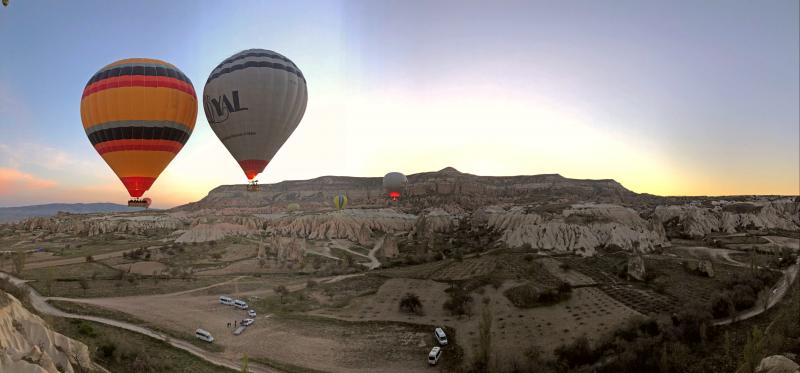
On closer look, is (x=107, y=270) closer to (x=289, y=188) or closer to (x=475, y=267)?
(x=475, y=267)

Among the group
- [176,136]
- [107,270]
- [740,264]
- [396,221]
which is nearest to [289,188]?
[396,221]

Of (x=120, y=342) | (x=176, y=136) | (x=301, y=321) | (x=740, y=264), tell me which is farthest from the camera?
(x=740, y=264)

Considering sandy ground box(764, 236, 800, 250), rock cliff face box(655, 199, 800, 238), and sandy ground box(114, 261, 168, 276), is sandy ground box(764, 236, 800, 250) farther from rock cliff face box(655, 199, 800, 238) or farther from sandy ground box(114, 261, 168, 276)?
sandy ground box(114, 261, 168, 276)

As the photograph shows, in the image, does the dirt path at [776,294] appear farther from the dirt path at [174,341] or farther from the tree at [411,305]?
the dirt path at [174,341]

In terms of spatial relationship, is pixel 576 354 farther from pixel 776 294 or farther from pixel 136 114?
pixel 136 114

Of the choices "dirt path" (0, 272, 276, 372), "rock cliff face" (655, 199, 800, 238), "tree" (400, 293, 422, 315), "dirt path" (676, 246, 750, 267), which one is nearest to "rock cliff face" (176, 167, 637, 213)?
"rock cliff face" (655, 199, 800, 238)

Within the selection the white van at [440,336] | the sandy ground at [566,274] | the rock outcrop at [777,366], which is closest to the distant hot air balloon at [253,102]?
the white van at [440,336]
